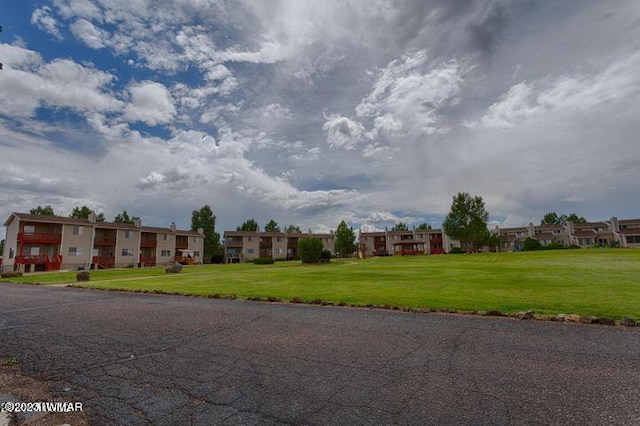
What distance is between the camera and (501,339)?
6.87 meters

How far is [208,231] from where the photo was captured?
8338cm

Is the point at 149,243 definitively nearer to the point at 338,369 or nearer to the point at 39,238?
the point at 39,238

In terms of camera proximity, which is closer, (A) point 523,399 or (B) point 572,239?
(A) point 523,399

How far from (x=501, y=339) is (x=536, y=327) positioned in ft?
5.81

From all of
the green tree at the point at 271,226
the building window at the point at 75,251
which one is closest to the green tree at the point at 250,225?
the green tree at the point at 271,226

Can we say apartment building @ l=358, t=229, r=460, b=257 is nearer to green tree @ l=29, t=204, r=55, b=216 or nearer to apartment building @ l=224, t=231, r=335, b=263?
apartment building @ l=224, t=231, r=335, b=263

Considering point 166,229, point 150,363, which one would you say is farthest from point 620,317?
point 166,229

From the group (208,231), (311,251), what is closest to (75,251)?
(208,231)

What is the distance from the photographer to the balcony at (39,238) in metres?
48.9

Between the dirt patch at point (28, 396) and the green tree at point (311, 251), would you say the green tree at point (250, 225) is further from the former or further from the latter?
the dirt patch at point (28, 396)

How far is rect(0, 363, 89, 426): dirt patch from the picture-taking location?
380 centimetres

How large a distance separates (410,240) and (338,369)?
10025 centimetres

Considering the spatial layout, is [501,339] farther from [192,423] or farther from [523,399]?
[192,423]

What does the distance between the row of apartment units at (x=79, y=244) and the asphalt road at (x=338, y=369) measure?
53.4 metres
